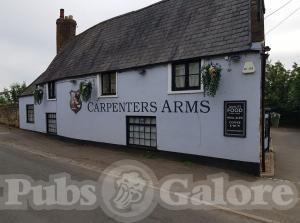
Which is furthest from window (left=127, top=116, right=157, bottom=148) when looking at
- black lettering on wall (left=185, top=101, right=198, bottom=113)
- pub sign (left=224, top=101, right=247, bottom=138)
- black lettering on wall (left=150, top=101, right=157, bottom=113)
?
pub sign (left=224, top=101, right=247, bottom=138)

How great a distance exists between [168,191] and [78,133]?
1057 centimetres

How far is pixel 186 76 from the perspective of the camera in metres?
12.2

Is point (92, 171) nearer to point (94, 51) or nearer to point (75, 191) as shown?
point (75, 191)

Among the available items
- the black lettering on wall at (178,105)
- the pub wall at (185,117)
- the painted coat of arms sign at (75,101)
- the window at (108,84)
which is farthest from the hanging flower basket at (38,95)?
the black lettering on wall at (178,105)

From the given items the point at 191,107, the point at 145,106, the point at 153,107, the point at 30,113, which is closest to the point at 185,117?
the point at 191,107

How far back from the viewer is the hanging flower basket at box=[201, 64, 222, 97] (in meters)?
10.7

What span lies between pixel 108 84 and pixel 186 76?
493 centimetres

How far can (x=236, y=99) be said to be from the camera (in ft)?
34.8

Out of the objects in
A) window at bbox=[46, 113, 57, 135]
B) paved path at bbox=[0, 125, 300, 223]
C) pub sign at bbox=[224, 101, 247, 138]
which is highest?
pub sign at bbox=[224, 101, 247, 138]

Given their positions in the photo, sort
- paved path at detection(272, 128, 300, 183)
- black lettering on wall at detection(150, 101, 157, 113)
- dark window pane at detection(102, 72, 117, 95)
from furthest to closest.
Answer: dark window pane at detection(102, 72, 117, 95) < black lettering on wall at detection(150, 101, 157, 113) < paved path at detection(272, 128, 300, 183)

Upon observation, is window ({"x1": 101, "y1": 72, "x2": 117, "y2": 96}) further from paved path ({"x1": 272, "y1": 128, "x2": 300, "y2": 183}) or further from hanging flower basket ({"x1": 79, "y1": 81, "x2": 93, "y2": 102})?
paved path ({"x1": 272, "y1": 128, "x2": 300, "y2": 183})

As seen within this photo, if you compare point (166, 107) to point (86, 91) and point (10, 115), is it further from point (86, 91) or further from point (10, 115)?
point (10, 115)

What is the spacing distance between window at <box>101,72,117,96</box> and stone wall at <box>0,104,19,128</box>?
14.4m

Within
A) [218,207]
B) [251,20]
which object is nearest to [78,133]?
[251,20]
